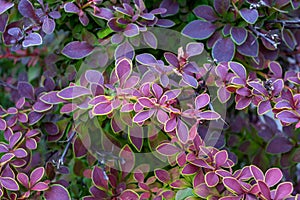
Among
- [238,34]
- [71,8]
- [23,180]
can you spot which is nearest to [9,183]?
[23,180]

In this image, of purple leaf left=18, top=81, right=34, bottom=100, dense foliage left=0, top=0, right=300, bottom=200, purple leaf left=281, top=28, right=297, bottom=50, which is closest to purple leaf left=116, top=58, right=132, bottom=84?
dense foliage left=0, top=0, right=300, bottom=200

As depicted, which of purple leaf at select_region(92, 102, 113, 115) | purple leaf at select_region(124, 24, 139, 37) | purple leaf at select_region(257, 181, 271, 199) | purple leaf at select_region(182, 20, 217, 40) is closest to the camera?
purple leaf at select_region(257, 181, 271, 199)

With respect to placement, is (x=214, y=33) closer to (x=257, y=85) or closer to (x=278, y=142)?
(x=257, y=85)

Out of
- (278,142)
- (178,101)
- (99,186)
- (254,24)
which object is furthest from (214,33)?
(99,186)

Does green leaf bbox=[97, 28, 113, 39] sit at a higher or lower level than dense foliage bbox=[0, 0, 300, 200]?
higher

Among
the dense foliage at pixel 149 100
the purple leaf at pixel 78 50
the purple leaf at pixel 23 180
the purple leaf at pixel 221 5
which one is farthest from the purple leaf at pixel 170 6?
the purple leaf at pixel 23 180

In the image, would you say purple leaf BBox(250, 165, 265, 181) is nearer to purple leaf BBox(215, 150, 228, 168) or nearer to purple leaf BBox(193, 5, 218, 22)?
purple leaf BBox(215, 150, 228, 168)

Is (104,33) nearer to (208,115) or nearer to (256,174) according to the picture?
(208,115)
